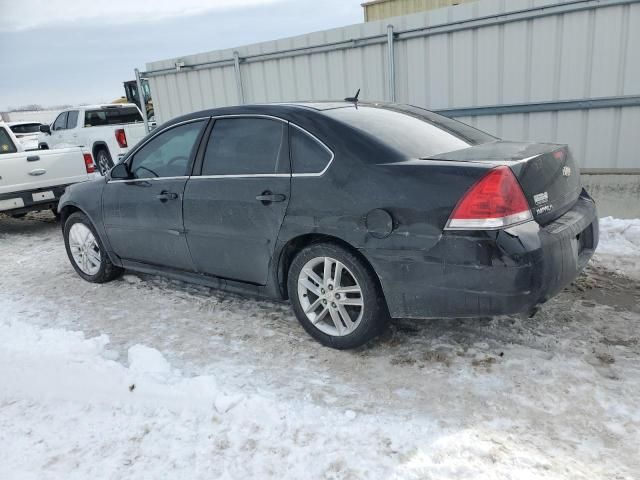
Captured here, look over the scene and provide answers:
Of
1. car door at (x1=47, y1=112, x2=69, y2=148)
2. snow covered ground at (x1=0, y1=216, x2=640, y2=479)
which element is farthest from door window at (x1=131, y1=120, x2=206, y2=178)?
car door at (x1=47, y1=112, x2=69, y2=148)

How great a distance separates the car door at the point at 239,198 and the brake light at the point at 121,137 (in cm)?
1009

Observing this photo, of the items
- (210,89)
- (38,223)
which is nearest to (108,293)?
(38,223)

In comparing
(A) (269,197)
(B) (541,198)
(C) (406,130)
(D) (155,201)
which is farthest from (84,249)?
(B) (541,198)

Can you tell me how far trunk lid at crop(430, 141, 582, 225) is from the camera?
2844 mm

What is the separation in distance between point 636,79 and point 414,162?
429cm

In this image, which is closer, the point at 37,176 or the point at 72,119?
the point at 37,176

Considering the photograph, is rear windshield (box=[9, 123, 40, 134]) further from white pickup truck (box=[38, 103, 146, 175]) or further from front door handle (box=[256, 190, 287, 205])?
front door handle (box=[256, 190, 287, 205])

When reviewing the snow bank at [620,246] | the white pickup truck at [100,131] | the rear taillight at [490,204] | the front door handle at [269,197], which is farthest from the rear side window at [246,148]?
the white pickup truck at [100,131]

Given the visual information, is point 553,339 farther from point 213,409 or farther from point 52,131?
point 52,131

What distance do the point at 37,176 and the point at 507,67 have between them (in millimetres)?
6643

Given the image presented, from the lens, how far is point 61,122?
48.2 feet

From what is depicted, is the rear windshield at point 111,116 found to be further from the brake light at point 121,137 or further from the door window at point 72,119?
the brake light at point 121,137

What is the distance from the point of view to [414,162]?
297 cm

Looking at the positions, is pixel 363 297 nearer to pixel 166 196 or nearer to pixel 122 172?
pixel 166 196
